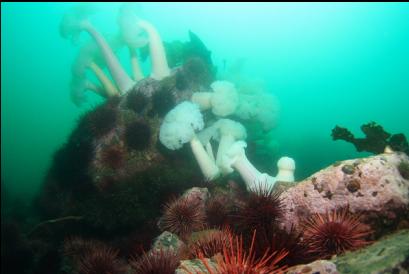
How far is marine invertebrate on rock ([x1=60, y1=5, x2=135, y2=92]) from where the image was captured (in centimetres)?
1123

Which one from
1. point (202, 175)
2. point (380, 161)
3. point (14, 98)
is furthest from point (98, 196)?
point (14, 98)

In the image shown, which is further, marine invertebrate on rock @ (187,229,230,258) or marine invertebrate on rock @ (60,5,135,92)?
marine invertebrate on rock @ (60,5,135,92)

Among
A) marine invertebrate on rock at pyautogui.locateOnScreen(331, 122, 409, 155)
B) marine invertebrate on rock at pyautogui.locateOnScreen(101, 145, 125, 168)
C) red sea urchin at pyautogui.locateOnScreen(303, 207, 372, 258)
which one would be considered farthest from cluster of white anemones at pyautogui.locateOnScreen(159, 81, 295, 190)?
red sea urchin at pyautogui.locateOnScreen(303, 207, 372, 258)

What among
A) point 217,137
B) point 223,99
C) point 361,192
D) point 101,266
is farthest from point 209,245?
point 223,99

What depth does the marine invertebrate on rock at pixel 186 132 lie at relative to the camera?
8195mm

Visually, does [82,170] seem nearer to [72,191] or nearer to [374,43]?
[72,191]

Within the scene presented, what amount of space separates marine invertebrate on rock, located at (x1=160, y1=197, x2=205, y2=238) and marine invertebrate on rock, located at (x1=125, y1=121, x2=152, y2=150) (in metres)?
3.67

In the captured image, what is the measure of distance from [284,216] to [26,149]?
8675 cm

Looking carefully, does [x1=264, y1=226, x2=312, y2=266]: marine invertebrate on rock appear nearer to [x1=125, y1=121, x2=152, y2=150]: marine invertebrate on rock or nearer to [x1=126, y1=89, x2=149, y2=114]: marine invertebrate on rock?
[x1=125, y1=121, x2=152, y2=150]: marine invertebrate on rock

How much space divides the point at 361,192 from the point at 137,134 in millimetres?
6496

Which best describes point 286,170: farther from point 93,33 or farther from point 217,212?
point 93,33

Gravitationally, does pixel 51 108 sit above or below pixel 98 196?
above

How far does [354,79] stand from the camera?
7306 centimetres

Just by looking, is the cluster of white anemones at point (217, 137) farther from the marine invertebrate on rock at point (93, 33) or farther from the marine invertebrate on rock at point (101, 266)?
the marine invertebrate on rock at point (101, 266)
